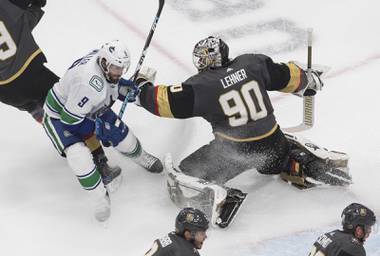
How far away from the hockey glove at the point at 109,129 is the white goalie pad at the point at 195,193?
279mm

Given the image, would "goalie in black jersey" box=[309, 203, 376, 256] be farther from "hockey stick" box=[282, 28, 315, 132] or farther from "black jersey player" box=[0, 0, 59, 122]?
"black jersey player" box=[0, 0, 59, 122]

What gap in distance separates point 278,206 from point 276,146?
1.00 feet

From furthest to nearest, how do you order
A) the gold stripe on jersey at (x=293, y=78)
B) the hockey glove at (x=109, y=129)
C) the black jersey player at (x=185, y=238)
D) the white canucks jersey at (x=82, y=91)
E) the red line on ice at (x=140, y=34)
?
1. the red line on ice at (x=140, y=34)
2. the gold stripe on jersey at (x=293, y=78)
3. the hockey glove at (x=109, y=129)
4. the white canucks jersey at (x=82, y=91)
5. the black jersey player at (x=185, y=238)

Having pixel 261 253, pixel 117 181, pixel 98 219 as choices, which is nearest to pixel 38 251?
pixel 98 219

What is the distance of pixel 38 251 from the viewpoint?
168 inches

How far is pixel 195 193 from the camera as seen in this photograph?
4379 millimetres

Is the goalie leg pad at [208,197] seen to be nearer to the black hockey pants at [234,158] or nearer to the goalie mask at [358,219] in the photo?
the black hockey pants at [234,158]

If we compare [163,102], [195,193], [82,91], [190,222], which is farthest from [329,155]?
[190,222]

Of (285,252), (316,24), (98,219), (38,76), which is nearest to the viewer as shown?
(285,252)

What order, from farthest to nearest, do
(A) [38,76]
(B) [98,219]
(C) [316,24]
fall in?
(C) [316,24] < (A) [38,76] < (B) [98,219]

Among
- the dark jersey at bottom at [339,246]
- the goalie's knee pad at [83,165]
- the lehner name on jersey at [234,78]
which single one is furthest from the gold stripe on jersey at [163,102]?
the dark jersey at bottom at [339,246]

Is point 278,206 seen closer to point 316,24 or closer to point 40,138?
point 40,138

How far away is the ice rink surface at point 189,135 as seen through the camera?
171 inches

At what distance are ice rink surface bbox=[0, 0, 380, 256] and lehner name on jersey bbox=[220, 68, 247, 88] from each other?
65 cm
